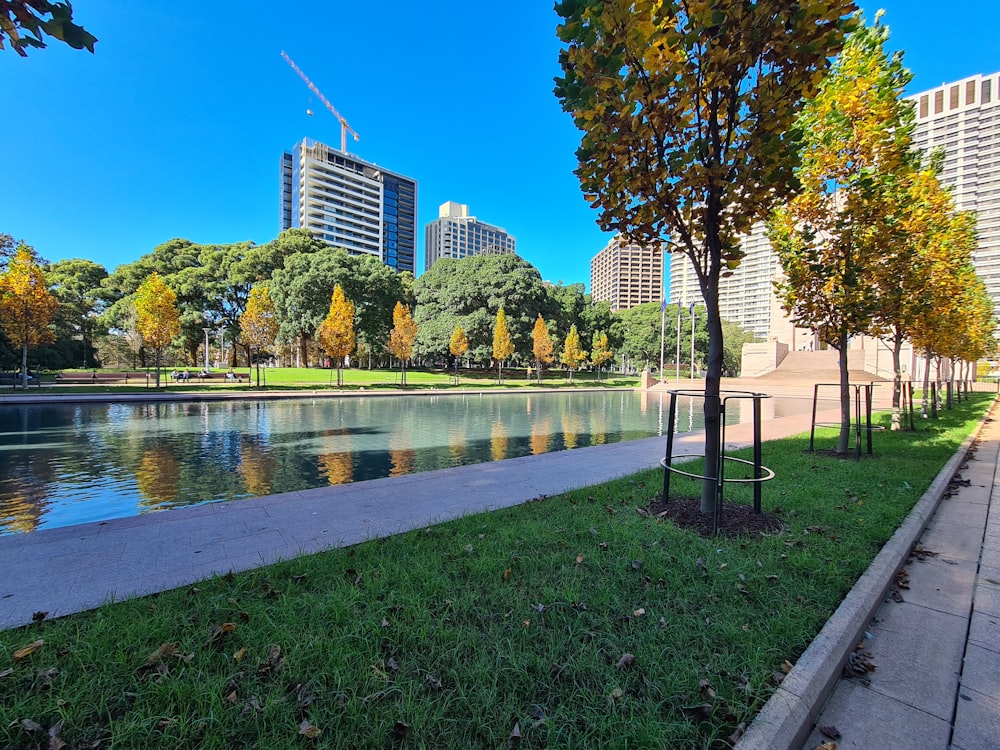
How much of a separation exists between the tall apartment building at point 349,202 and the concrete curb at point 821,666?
99.5m

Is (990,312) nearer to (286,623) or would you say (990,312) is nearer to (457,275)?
(286,623)

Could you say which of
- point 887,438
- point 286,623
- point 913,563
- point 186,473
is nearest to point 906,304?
point 887,438

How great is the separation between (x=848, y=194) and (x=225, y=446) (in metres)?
14.0

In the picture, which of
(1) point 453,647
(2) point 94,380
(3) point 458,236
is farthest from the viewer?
(3) point 458,236

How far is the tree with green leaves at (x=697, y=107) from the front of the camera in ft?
12.1

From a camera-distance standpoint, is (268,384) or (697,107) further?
(268,384)

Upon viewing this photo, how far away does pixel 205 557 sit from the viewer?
3898mm

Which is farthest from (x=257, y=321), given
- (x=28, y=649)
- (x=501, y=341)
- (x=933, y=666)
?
(x=933, y=666)

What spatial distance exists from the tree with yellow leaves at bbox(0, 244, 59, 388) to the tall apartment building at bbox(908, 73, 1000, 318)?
343ft

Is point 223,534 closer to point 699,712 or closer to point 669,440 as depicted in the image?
point 699,712

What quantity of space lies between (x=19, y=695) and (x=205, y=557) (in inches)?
69.9

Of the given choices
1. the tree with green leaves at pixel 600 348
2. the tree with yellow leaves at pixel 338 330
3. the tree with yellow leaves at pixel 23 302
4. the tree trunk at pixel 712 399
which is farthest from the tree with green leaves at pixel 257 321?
the tree with green leaves at pixel 600 348

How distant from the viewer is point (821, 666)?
7.76 feet

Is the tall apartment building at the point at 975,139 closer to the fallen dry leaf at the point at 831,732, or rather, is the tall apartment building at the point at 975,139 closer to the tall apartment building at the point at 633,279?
the tall apartment building at the point at 633,279
